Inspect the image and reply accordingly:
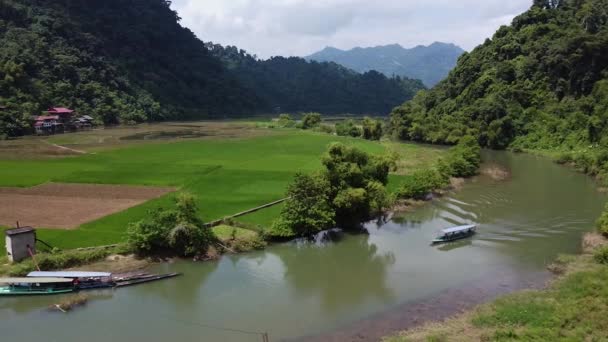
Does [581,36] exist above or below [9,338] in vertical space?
above

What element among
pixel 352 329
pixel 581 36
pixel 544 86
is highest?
pixel 581 36

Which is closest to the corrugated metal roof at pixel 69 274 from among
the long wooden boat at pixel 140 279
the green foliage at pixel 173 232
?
the long wooden boat at pixel 140 279

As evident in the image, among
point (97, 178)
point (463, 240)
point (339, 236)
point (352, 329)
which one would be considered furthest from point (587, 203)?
point (97, 178)

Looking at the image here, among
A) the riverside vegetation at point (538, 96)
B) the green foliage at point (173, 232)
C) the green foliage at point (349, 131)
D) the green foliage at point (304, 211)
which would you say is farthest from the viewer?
the green foliage at point (349, 131)

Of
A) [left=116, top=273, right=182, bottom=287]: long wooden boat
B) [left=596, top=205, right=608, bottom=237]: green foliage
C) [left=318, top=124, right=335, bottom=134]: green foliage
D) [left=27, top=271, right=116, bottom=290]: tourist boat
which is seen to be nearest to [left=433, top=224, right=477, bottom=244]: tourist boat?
[left=596, top=205, right=608, bottom=237]: green foliage

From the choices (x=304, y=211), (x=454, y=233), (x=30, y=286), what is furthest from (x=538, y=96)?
(x=30, y=286)

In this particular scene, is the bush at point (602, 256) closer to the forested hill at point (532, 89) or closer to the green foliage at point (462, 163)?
the green foliage at point (462, 163)

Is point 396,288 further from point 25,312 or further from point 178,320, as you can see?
point 25,312
